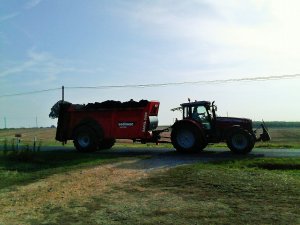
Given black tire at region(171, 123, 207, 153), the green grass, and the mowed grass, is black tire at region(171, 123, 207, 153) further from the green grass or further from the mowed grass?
the mowed grass

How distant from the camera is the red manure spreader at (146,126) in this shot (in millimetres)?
20469

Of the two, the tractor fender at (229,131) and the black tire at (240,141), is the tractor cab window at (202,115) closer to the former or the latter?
the tractor fender at (229,131)

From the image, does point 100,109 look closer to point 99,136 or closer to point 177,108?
point 99,136

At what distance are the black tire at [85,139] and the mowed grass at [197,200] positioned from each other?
8.07 meters

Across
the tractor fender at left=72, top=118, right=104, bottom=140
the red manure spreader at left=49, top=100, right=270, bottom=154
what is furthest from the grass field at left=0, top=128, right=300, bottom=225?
the tractor fender at left=72, top=118, right=104, bottom=140

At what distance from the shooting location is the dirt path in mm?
10958

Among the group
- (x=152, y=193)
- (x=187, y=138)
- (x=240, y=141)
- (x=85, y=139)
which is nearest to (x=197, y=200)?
(x=152, y=193)

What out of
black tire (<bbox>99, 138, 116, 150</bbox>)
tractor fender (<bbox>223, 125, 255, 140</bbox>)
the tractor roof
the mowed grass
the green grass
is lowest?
the mowed grass

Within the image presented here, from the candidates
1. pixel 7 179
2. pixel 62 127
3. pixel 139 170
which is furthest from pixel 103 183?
pixel 62 127

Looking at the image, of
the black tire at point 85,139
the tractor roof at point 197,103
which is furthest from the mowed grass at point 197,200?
the black tire at point 85,139

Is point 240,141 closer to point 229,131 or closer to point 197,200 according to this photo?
point 229,131

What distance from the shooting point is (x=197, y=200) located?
11.5m

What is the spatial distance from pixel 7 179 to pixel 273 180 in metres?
9.01

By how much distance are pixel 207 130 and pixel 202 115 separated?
772 mm
